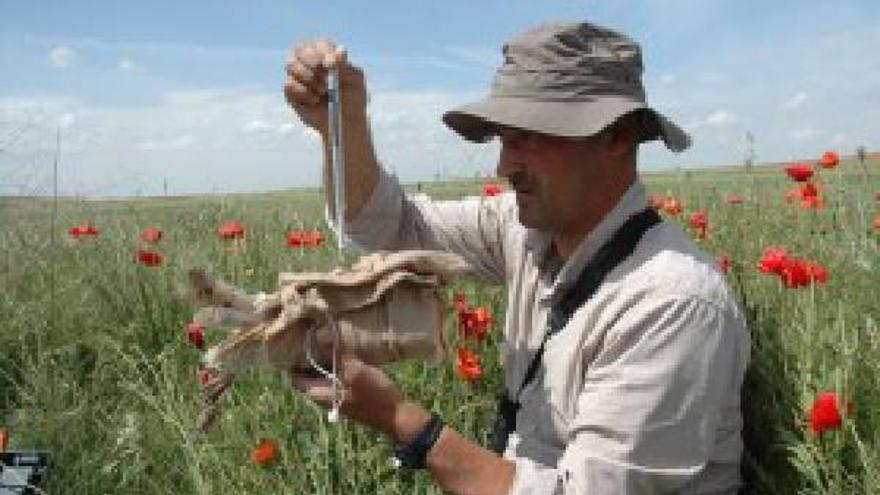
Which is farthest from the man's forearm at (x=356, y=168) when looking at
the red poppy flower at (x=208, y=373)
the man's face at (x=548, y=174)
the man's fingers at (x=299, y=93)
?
the red poppy flower at (x=208, y=373)

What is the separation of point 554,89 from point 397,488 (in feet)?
3.75

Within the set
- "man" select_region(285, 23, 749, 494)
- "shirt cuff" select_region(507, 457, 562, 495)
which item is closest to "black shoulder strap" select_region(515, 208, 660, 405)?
"man" select_region(285, 23, 749, 494)

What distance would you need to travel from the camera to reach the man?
94.0 inches

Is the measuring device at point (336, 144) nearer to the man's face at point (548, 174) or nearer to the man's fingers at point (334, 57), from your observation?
the man's fingers at point (334, 57)

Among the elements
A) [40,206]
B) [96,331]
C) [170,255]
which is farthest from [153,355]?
[40,206]

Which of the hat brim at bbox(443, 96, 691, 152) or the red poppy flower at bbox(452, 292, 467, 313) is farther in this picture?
the red poppy flower at bbox(452, 292, 467, 313)

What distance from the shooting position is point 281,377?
338 cm

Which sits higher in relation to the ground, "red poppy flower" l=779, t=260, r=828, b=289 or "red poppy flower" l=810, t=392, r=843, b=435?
"red poppy flower" l=779, t=260, r=828, b=289

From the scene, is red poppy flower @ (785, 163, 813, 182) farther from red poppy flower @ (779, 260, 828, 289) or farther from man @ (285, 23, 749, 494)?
man @ (285, 23, 749, 494)

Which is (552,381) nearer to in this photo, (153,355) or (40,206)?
(153,355)

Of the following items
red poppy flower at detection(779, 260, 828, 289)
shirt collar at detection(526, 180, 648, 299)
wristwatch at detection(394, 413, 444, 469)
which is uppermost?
shirt collar at detection(526, 180, 648, 299)

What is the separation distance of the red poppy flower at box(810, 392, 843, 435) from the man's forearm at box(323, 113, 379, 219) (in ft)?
4.40

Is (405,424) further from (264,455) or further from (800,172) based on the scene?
(800,172)

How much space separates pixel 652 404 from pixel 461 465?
429 millimetres
